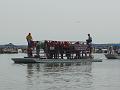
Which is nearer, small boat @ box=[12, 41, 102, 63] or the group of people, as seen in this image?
small boat @ box=[12, 41, 102, 63]

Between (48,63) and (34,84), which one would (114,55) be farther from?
(34,84)

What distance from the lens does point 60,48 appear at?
44.4 meters

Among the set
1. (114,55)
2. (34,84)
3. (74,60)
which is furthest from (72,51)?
(34,84)

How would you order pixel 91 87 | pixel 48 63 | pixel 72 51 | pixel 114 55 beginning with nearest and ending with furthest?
1. pixel 91 87
2. pixel 48 63
3. pixel 72 51
4. pixel 114 55

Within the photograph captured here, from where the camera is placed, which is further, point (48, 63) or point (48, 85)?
point (48, 63)

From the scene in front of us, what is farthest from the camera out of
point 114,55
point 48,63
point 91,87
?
point 114,55

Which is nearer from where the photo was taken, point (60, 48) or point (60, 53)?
point (60, 48)

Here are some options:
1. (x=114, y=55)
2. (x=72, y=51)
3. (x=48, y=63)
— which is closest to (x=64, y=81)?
(x=48, y=63)

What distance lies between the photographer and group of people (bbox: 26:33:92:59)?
43.8 m

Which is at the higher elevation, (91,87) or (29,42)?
(29,42)

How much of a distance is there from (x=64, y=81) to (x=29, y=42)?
2058 centimetres

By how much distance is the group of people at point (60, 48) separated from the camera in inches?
1724

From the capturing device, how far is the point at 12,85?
68.8 ft

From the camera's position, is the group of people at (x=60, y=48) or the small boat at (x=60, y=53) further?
the group of people at (x=60, y=48)
